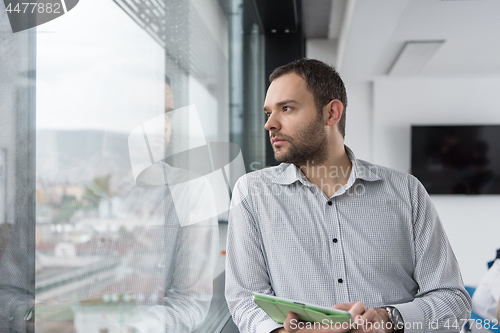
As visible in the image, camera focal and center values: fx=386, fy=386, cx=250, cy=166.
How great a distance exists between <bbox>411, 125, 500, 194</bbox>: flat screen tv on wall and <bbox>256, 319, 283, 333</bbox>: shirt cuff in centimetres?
384

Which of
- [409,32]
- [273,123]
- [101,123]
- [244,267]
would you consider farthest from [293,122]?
[409,32]

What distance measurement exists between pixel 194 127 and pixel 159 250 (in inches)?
15.1

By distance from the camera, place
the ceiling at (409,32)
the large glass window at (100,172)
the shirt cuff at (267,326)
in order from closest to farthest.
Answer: the large glass window at (100,172)
the shirt cuff at (267,326)
the ceiling at (409,32)

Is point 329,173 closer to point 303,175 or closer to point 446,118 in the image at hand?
point 303,175

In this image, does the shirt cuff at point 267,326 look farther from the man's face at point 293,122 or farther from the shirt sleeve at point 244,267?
the man's face at point 293,122

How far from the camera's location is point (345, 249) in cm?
121

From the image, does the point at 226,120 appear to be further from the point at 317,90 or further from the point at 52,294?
the point at 52,294

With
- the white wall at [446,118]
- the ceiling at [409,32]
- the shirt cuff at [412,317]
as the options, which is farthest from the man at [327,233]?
the white wall at [446,118]

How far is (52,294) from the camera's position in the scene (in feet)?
1.66

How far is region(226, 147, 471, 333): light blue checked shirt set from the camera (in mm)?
1158

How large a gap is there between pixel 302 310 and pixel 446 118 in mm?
4356

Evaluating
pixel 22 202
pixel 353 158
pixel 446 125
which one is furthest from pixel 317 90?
pixel 446 125

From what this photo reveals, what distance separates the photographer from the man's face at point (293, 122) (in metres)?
1.28

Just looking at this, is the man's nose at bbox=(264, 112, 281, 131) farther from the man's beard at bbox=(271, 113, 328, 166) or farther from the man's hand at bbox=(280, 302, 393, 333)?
the man's hand at bbox=(280, 302, 393, 333)
